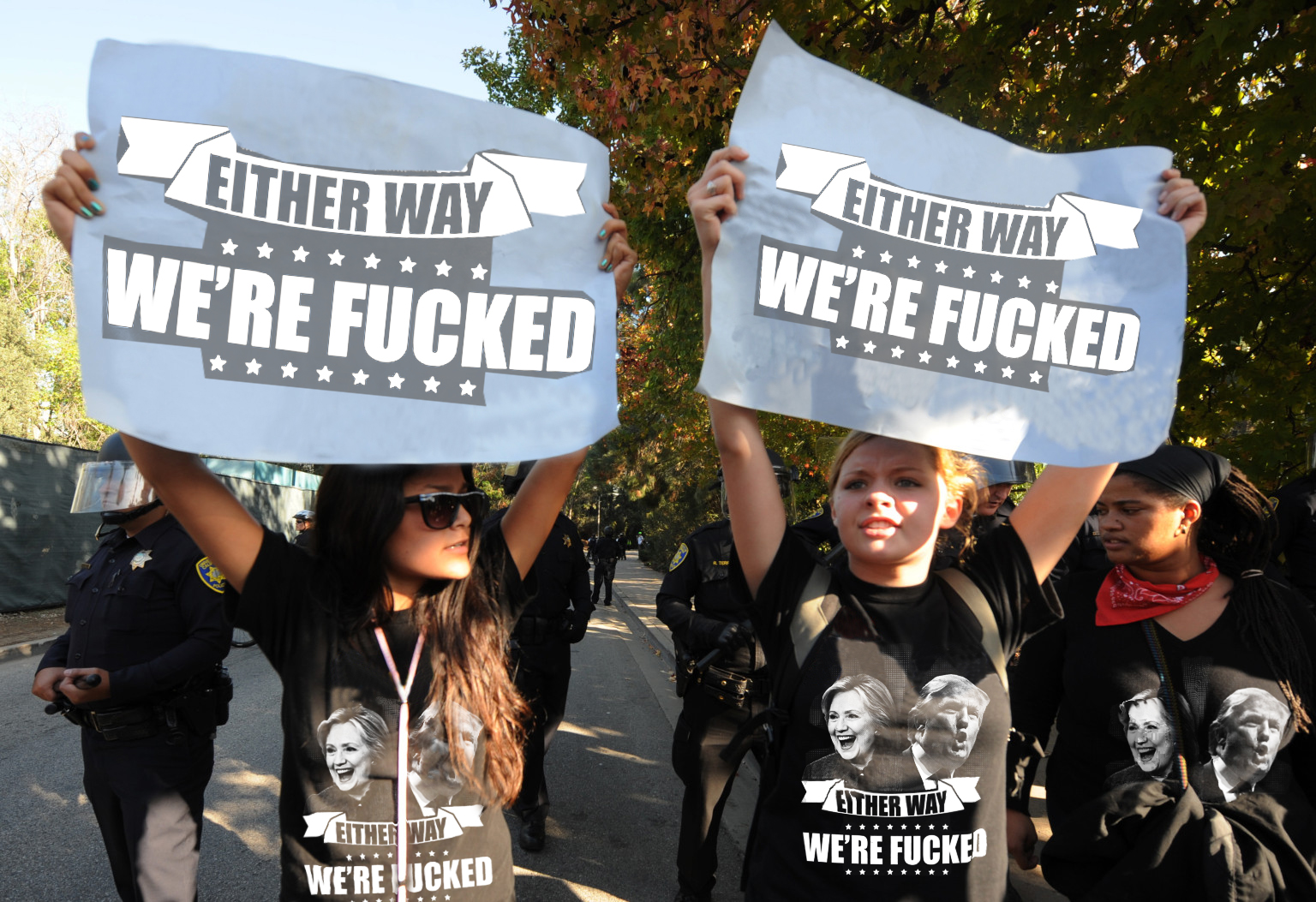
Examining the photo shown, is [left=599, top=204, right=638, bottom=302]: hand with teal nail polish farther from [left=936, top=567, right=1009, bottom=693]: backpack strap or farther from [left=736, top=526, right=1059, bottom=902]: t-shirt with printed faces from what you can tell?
[left=936, top=567, right=1009, bottom=693]: backpack strap

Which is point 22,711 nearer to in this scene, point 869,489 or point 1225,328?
point 869,489

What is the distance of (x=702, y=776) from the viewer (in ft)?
13.3

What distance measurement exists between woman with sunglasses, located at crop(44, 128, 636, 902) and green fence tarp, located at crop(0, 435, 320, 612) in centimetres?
1278

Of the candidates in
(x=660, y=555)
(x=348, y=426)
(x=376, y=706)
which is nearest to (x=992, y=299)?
(x=348, y=426)

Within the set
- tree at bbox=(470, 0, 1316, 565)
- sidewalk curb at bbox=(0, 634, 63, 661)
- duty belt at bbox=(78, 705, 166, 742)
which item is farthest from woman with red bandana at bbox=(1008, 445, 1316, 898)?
sidewalk curb at bbox=(0, 634, 63, 661)

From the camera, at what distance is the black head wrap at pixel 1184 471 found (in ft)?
7.56

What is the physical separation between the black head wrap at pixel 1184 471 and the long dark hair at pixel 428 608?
182 centimetres

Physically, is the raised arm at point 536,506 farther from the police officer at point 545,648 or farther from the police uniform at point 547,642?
the police uniform at point 547,642

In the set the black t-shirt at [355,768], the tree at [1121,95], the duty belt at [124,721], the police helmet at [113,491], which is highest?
the tree at [1121,95]

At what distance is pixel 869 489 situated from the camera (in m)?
1.85

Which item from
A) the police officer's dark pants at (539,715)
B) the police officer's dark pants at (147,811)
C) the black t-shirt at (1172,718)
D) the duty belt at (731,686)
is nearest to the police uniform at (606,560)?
the police officer's dark pants at (539,715)

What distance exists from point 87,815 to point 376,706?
4.58m

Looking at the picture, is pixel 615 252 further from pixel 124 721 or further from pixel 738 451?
pixel 124 721

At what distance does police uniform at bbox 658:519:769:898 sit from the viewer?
3953 millimetres
